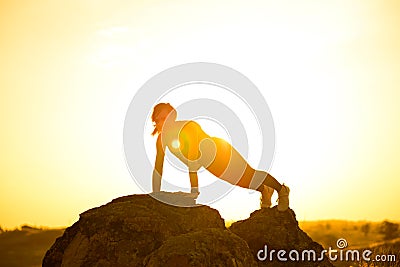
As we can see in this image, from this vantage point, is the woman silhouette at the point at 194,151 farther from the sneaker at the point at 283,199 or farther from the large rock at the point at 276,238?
the large rock at the point at 276,238

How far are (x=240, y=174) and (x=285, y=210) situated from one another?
1.13 m

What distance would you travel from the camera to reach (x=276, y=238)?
9.82 m

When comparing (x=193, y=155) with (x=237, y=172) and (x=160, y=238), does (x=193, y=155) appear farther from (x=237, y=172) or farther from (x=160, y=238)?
(x=160, y=238)

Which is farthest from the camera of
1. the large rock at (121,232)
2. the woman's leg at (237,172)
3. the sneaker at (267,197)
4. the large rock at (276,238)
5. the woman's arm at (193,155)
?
the sneaker at (267,197)

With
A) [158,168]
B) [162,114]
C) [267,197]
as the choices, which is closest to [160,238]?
[158,168]

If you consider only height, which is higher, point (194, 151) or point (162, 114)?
point (162, 114)

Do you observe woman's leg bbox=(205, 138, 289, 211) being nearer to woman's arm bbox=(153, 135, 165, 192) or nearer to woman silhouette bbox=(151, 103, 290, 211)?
woman silhouette bbox=(151, 103, 290, 211)

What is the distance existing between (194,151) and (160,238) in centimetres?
190

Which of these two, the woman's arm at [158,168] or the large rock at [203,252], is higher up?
the woman's arm at [158,168]

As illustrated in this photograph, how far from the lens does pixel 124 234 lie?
8.22 meters

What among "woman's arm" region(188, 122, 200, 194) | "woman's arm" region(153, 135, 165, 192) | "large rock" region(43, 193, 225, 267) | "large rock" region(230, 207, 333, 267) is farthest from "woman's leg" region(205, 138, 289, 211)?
"large rock" region(43, 193, 225, 267)

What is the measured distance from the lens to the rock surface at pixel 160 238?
7.34m

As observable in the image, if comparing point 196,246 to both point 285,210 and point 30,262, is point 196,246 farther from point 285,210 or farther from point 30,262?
point 30,262

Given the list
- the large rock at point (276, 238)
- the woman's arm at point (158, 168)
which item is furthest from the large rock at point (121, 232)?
the large rock at point (276, 238)
